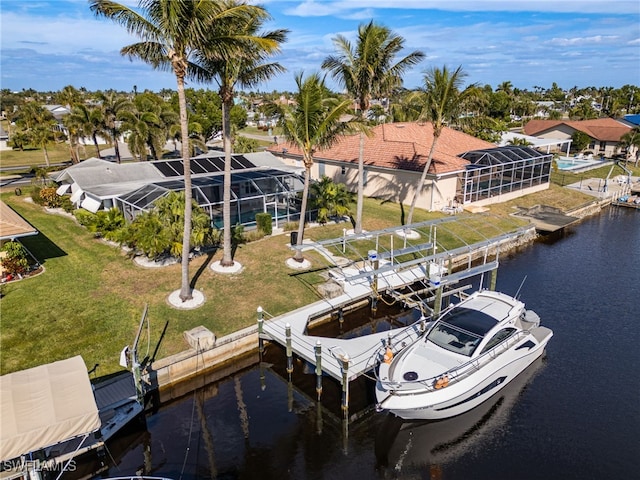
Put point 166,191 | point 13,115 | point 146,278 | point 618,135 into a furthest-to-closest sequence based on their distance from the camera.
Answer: point 13,115 → point 618,135 → point 166,191 → point 146,278

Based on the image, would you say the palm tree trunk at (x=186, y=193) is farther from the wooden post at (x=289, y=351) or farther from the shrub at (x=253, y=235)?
the shrub at (x=253, y=235)

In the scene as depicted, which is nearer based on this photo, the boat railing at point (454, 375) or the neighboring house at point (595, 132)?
the boat railing at point (454, 375)

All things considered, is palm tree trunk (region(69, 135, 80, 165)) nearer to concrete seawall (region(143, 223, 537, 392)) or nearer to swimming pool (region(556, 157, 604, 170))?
concrete seawall (region(143, 223, 537, 392))

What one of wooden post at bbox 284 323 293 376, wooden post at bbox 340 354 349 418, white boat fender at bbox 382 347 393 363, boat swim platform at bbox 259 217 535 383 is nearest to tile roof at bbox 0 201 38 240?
boat swim platform at bbox 259 217 535 383

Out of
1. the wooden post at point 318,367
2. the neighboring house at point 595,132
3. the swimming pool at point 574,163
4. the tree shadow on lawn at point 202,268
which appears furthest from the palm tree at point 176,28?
the neighboring house at point 595,132

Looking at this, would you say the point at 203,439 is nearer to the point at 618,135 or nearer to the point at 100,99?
the point at 100,99

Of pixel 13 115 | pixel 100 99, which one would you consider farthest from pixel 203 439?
pixel 13 115

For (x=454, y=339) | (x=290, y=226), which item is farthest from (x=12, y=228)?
(x=454, y=339)
